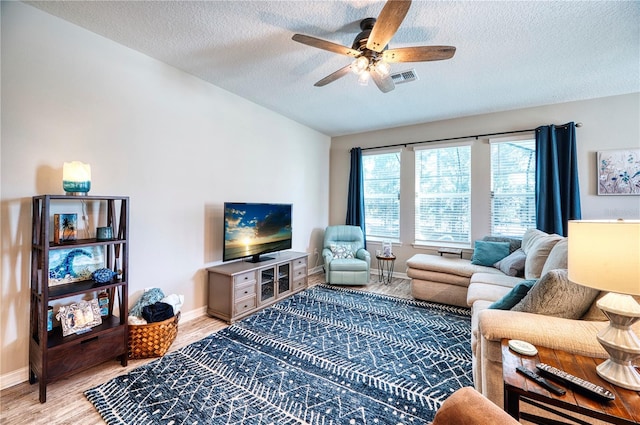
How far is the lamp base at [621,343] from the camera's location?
1.06m

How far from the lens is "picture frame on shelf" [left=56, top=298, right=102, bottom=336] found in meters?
1.95

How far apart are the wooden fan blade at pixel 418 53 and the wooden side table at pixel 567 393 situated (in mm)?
1892

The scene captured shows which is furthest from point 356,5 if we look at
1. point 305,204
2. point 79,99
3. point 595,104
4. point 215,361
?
point 595,104

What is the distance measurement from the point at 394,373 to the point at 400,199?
3296mm

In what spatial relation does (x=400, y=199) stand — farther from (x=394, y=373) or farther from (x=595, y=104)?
(x=394, y=373)

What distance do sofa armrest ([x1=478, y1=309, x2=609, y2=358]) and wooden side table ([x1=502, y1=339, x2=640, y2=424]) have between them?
0.04 metres

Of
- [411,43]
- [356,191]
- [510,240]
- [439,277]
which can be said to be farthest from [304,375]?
[356,191]

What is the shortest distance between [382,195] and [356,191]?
50 cm

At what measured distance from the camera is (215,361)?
7.25ft

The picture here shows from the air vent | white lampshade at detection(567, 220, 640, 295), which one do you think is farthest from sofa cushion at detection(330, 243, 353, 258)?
white lampshade at detection(567, 220, 640, 295)

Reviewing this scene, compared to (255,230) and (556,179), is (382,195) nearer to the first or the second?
(556,179)

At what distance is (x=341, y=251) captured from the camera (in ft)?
15.2

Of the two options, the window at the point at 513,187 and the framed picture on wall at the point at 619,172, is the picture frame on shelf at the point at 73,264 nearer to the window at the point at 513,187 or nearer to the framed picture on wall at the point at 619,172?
the window at the point at 513,187

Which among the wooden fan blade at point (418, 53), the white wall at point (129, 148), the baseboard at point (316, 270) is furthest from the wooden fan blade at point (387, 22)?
the baseboard at point (316, 270)
